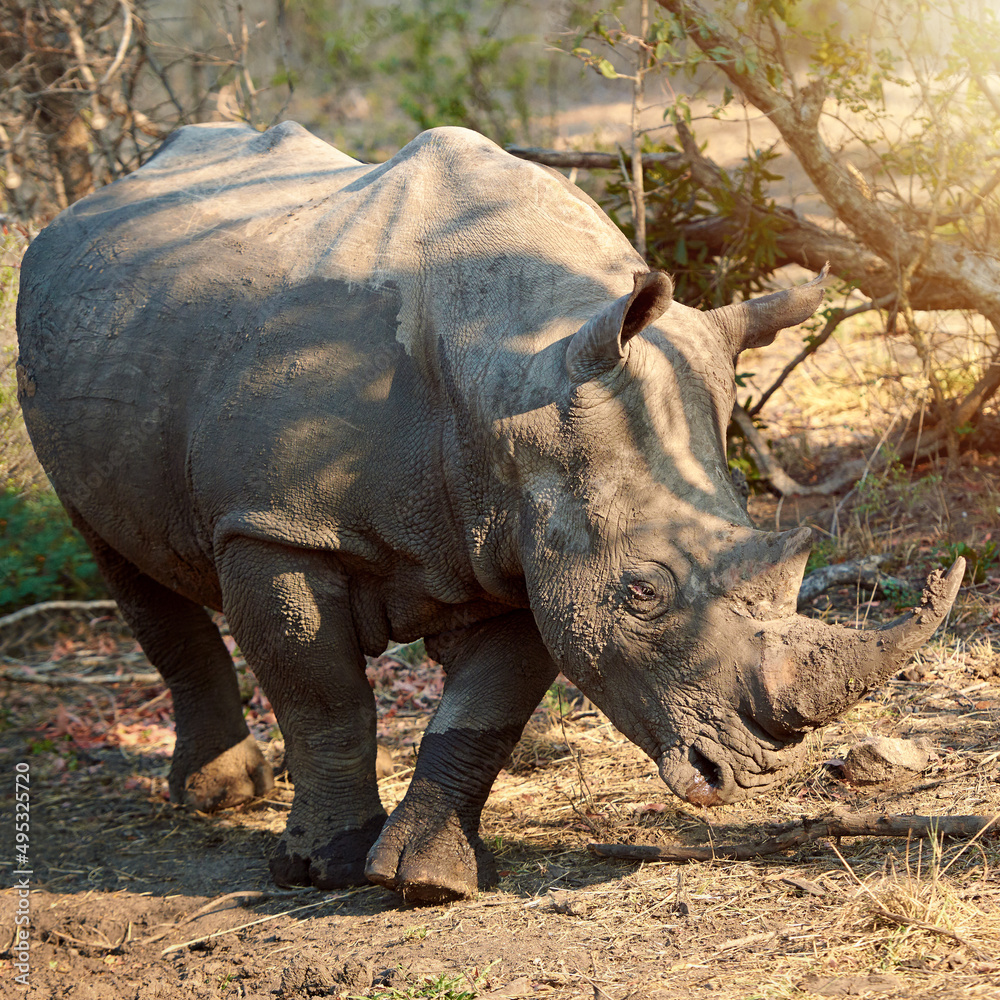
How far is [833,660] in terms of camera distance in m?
3.14

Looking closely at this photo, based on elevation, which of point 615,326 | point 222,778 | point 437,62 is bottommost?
point 222,778

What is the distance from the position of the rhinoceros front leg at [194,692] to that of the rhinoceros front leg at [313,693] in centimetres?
109

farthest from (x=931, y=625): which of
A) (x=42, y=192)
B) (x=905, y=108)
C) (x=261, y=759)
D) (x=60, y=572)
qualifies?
(x=905, y=108)

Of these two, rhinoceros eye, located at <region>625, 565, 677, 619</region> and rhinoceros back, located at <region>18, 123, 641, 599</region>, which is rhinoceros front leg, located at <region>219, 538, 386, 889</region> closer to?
rhinoceros back, located at <region>18, 123, 641, 599</region>

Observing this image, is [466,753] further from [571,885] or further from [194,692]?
[194,692]

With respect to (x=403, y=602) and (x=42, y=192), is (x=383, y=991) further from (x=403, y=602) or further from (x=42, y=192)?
(x=42, y=192)

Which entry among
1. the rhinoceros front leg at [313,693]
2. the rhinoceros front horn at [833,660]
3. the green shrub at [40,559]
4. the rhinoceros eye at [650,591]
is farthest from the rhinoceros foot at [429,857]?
the green shrub at [40,559]

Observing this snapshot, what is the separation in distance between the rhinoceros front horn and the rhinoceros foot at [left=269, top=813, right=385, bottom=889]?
6.04ft

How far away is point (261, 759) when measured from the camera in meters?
5.71

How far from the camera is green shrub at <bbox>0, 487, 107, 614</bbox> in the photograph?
781 centimetres

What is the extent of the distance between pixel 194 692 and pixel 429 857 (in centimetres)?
207

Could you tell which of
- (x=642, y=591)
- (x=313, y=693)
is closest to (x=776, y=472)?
(x=313, y=693)

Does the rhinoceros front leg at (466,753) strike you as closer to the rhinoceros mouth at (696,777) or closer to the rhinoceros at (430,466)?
the rhinoceros at (430,466)

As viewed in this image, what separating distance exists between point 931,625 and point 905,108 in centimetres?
1305
